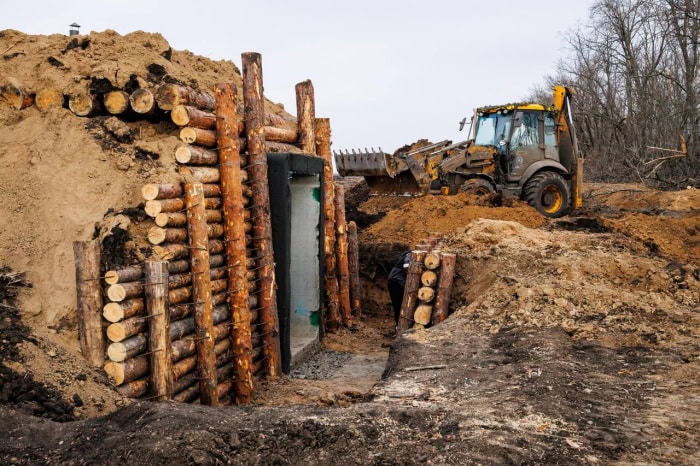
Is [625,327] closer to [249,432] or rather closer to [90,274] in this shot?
[249,432]

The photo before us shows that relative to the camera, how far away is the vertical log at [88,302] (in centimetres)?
616

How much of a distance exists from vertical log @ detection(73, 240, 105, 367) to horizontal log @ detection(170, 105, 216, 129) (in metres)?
2.02

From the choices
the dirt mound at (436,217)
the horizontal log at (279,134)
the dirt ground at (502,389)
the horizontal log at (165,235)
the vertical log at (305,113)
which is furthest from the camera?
the dirt mound at (436,217)

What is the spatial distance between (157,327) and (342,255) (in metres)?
6.15

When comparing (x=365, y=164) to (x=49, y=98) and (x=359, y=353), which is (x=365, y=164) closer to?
(x=359, y=353)

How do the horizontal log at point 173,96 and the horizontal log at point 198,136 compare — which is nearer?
the horizontal log at point 173,96

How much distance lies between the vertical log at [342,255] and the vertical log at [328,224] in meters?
0.26

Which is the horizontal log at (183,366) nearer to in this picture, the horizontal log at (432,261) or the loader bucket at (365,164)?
the horizontal log at (432,261)

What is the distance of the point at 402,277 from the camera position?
11.7 meters

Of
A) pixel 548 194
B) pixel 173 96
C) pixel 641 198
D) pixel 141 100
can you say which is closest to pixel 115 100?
pixel 141 100

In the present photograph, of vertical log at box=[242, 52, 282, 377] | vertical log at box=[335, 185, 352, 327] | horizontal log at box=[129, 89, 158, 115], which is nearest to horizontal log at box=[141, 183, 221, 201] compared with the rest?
horizontal log at box=[129, 89, 158, 115]

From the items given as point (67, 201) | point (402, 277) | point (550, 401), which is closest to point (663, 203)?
point (402, 277)

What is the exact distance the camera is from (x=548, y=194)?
695 inches

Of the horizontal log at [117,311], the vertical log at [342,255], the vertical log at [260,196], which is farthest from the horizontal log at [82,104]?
the vertical log at [342,255]
